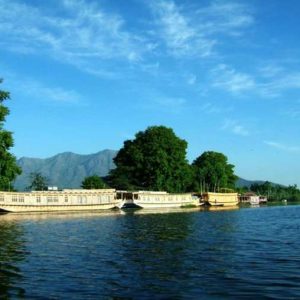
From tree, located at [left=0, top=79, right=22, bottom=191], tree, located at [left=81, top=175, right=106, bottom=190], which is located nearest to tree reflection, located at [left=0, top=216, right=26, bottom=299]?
tree, located at [left=0, top=79, right=22, bottom=191]

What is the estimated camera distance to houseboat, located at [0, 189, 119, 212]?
4297 inches

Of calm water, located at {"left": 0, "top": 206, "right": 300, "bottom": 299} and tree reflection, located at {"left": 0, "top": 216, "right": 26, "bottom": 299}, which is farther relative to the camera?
tree reflection, located at {"left": 0, "top": 216, "right": 26, "bottom": 299}

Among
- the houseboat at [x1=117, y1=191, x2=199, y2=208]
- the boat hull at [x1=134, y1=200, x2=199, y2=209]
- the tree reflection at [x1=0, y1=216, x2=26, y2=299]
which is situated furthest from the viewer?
the boat hull at [x1=134, y1=200, x2=199, y2=209]

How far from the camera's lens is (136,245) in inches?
1695

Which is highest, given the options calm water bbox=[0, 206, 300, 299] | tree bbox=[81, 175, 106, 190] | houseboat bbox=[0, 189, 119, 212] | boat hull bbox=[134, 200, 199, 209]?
tree bbox=[81, 175, 106, 190]

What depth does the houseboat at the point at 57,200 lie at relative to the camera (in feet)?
358

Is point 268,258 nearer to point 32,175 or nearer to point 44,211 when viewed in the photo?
point 44,211

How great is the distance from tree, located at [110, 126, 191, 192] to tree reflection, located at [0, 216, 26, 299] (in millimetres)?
113214

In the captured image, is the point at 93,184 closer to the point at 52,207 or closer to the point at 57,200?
the point at 57,200

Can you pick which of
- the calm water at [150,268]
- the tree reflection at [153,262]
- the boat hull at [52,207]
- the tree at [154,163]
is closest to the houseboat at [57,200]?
the boat hull at [52,207]

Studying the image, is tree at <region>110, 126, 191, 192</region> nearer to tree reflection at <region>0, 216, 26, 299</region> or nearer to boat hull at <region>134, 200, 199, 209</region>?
boat hull at <region>134, 200, 199, 209</region>

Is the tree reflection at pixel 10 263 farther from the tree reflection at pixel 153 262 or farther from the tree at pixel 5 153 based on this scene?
the tree at pixel 5 153

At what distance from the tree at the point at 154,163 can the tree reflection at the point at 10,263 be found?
4457 inches

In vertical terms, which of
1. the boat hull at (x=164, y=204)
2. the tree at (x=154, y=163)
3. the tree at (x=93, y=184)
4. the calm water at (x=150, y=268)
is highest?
the tree at (x=154, y=163)
